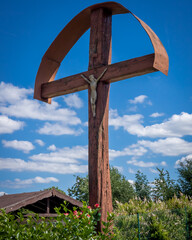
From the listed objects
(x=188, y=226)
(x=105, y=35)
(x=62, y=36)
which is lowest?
(x=188, y=226)

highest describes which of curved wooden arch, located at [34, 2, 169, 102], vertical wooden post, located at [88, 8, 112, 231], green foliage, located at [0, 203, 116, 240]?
curved wooden arch, located at [34, 2, 169, 102]

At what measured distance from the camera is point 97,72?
6.17 meters

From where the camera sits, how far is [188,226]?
362 inches

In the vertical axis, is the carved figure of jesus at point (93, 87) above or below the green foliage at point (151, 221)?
above

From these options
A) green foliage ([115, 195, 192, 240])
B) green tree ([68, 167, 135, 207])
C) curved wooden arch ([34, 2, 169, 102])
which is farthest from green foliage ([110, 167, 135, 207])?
curved wooden arch ([34, 2, 169, 102])

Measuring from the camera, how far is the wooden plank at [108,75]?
5590mm

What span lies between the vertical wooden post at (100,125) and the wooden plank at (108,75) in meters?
0.22

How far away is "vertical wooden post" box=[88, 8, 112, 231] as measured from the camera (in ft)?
17.9

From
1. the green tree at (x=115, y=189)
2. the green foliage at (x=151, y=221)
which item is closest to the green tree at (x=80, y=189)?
the green tree at (x=115, y=189)

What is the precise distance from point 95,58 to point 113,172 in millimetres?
18665

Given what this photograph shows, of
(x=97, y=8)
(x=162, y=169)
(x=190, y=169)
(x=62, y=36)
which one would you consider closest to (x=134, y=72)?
(x=97, y=8)

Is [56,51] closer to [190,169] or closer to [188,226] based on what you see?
[188,226]

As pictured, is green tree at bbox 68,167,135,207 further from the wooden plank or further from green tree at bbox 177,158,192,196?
the wooden plank

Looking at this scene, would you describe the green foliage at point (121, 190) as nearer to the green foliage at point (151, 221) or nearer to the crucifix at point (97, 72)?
the green foliage at point (151, 221)
